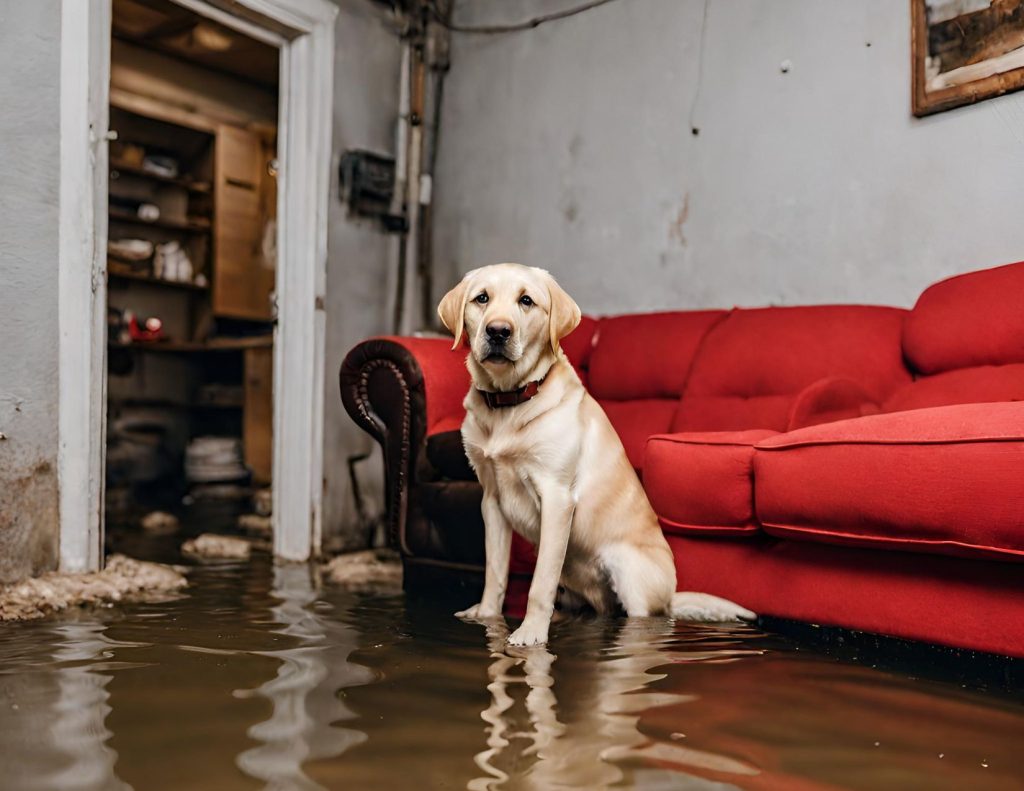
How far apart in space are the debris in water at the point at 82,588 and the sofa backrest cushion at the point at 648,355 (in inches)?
62.9

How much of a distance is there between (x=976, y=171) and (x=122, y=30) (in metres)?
5.02

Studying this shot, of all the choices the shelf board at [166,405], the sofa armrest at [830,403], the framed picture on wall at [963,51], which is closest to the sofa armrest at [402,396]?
the sofa armrest at [830,403]

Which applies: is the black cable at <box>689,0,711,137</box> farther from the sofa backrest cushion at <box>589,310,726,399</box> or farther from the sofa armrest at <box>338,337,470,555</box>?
the sofa armrest at <box>338,337,470,555</box>

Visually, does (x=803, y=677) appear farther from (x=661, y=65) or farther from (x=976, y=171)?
(x=661, y=65)

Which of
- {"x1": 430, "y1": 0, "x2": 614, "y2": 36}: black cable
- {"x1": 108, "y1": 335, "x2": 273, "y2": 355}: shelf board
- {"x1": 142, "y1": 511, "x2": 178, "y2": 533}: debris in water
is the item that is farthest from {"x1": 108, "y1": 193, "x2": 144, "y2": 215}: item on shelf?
{"x1": 430, "y1": 0, "x2": 614, "y2": 36}: black cable

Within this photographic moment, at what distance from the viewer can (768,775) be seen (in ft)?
3.39

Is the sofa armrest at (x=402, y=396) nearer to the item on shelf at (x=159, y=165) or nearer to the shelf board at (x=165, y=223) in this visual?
the shelf board at (x=165, y=223)

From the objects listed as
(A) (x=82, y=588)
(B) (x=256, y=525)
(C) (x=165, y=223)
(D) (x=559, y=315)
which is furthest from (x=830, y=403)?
(C) (x=165, y=223)

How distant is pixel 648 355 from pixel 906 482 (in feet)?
4.67

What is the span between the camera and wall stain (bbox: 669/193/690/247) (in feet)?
10.7

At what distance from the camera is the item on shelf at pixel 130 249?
5551mm

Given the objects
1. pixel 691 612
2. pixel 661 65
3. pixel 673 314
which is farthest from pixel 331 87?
pixel 691 612

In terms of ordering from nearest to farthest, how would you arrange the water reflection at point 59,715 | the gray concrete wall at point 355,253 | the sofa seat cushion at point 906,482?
the water reflection at point 59,715 → the sofa seat cushion at point 906,482 → the gray concrete wall at point 355,253

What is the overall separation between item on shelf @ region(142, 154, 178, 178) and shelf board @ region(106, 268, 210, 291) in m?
0.78
